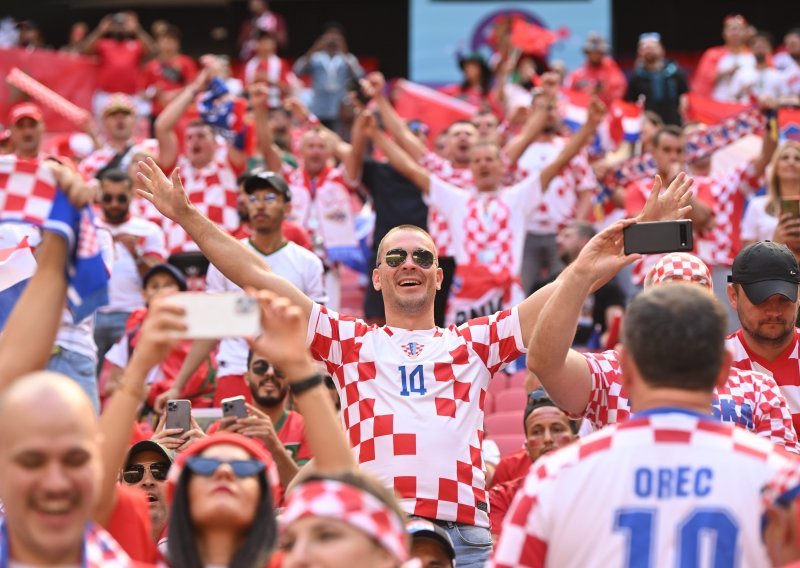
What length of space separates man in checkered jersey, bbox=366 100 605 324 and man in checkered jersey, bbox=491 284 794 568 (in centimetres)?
634

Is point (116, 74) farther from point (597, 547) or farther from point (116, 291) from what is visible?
point (597, 547)

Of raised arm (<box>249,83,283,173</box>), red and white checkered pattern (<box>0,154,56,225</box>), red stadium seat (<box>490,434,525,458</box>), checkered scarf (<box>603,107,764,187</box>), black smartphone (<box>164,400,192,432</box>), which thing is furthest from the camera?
checkered scarf (<box>603,107,764,187</box>)

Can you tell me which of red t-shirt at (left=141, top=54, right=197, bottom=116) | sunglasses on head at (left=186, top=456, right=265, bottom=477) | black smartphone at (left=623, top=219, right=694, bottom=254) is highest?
red t-shirt at (left=141, top=54, right=197, bottom=116)

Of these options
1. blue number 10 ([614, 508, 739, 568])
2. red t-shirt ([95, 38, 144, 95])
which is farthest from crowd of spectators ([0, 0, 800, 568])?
red t-shirt ([95, 38, 144, 95])

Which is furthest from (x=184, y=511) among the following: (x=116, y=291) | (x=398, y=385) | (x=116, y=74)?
(x=116, y=74)

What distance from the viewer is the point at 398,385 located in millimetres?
6145

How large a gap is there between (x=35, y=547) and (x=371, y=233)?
877 centimetres

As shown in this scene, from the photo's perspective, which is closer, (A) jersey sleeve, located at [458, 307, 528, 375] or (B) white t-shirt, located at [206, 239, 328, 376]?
(A) jersey sleeve, located at [458, 307, 528, 375]

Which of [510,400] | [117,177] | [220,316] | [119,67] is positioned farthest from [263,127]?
[119,67]

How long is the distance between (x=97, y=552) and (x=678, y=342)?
1.63 metres

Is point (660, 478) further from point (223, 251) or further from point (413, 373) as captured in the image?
point (223, 251)

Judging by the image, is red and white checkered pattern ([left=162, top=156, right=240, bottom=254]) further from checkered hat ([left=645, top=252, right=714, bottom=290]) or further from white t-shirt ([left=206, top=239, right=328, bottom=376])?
checkered hat ([left=645, top=252, right=714, bottom=290])

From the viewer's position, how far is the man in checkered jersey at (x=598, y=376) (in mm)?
→ 5223

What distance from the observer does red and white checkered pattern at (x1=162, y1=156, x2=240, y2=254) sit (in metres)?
11.5
